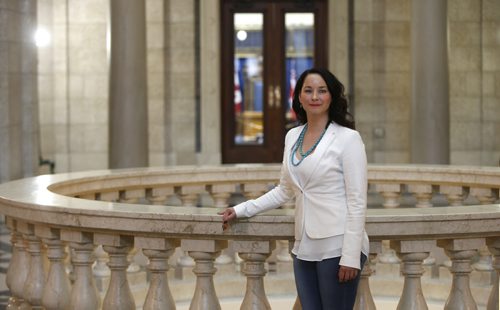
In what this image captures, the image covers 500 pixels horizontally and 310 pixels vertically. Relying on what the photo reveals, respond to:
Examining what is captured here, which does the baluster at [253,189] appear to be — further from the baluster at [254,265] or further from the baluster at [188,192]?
the baluster at [254,265]

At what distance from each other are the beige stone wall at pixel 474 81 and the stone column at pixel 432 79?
10.3ft

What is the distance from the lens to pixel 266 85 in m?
20.6

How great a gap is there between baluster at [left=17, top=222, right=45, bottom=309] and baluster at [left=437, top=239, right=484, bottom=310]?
2398 mm

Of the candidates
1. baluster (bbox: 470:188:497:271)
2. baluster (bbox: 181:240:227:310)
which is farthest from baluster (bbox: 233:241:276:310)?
baluster (bbox: 470:188:497:271)

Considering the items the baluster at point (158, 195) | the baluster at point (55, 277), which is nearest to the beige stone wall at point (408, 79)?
the baluster at point (158, 195)

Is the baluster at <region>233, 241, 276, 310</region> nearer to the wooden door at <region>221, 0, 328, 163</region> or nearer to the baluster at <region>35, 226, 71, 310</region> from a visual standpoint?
the baluster at <region>35, 226, 71, 310</region>

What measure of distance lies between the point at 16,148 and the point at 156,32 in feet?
15.2

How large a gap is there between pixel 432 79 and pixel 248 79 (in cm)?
478

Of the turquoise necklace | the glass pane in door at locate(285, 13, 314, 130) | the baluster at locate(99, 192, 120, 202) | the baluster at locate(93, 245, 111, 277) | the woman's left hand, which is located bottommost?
the baluster at locate(93, 245, 111, 277)

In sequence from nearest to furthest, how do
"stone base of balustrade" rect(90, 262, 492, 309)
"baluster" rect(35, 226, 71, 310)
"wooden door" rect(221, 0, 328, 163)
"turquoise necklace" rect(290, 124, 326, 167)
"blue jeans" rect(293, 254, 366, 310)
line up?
"blue jeans" rect(293, 254, 366, 310) → "turquoise necklace" rect(290, 124, 326, 167) → "baluster" rect(35, 226, 71, 310) → "stone base of balustrade" rect(90, 262, 492, 309) → "wooden door" rect(221, 0, 328, 163)

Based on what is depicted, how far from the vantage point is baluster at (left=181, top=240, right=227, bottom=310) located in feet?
18.2

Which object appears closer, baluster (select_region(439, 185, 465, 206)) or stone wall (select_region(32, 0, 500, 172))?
baluster (select_region(439, 185, 465, 206))

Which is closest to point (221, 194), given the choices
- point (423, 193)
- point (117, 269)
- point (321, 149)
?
point (423, 193)

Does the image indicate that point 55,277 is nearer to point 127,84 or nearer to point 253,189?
point 253,189
